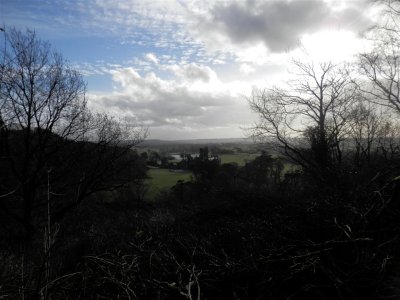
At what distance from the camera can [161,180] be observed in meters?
55.3

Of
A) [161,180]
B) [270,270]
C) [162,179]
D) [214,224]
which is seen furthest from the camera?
[162,179]

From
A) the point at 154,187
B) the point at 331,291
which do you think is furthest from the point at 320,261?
the point at 154,187

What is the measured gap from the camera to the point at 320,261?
245cm

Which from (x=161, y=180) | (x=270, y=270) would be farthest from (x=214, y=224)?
(x=161, y=180)

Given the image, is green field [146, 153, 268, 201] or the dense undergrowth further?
green field [146, 153, 268, 201]

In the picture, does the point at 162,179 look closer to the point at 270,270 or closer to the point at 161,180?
the point at 161,180

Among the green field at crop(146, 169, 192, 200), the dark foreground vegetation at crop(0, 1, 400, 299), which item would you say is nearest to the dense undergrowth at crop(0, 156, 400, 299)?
the dark foreground vegetation at crop(0, 1, 400, 299)

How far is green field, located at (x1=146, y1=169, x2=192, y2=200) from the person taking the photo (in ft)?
152

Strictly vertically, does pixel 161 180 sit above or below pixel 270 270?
below

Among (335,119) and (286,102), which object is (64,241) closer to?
(286,102)

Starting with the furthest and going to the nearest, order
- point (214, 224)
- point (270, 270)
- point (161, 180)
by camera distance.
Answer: point (161, 180) → point (214, 224) → point (270, 270)

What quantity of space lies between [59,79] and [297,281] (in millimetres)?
16183

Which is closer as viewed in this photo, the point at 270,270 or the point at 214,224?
the point at 270,270

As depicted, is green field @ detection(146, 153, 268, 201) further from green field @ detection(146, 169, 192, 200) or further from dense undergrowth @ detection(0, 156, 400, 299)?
dense undergrowth @ detection(0, 156, 400, 299)
